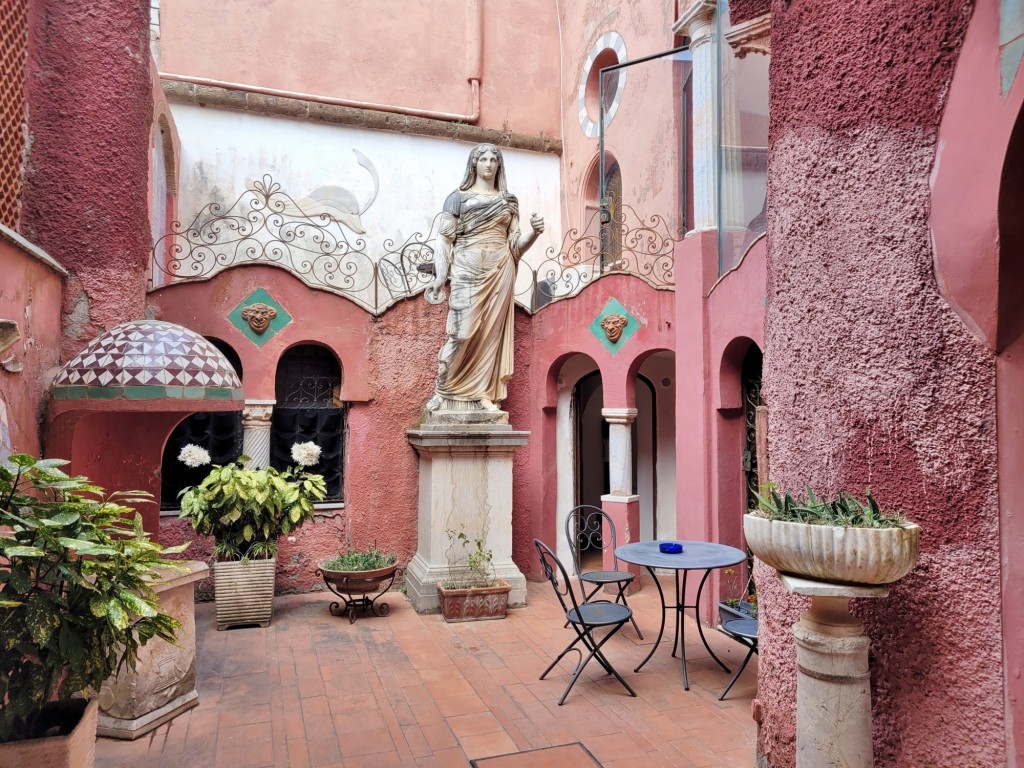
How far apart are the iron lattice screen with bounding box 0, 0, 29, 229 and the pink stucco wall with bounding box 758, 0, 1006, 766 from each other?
4425 millimetres

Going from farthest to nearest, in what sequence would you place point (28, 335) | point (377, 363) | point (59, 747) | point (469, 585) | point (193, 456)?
point (377, 363) < point (193, 456) < point (469, 585) < point (28, 335) < point (59, 747)

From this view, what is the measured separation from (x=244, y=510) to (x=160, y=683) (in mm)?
1897

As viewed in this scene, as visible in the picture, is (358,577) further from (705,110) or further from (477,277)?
(705,110)

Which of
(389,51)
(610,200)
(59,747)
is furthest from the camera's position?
(389,51)

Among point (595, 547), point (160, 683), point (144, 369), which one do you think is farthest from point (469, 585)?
point (595, 547)

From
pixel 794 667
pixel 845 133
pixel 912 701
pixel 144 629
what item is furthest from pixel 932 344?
pixel 144 629

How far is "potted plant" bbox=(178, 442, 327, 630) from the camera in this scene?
18.9 feet

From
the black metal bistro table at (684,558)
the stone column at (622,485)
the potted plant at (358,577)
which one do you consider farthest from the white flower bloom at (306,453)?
the black metal bistro table at (684,558)

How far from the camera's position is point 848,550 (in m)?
2.23

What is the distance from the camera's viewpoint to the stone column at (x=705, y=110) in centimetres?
628

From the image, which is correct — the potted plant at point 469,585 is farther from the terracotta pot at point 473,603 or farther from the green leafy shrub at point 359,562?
the green leafy shrub at point 359,562

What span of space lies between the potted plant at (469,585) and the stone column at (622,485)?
1.30 m

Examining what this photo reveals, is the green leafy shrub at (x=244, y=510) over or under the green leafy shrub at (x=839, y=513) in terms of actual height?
under

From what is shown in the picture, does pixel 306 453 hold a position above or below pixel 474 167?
below
